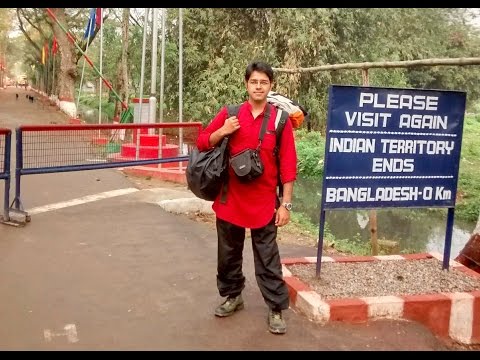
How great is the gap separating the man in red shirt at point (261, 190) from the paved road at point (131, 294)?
1.15 ft

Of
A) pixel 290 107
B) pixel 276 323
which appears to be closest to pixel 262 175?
pixel 276 323

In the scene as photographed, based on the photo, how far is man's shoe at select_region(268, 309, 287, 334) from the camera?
3.45 m

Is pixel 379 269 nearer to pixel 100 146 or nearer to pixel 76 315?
pixel 76 315

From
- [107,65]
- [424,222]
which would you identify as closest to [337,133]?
[424,222]

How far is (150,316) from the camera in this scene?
12.0 feet

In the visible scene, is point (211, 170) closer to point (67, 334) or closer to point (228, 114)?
point (228, 114)

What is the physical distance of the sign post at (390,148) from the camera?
3990 mm

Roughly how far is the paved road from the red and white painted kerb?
3.0 inches

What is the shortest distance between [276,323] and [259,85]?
1.61m

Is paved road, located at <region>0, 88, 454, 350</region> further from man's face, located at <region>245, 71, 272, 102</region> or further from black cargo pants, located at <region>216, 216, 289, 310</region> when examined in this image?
man's face, located at <region>245, 71, 272, 102</region>

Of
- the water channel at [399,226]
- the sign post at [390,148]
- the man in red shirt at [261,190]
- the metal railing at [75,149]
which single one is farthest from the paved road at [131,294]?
the water channel at [399,226]

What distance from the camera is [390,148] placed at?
4125 millimetres

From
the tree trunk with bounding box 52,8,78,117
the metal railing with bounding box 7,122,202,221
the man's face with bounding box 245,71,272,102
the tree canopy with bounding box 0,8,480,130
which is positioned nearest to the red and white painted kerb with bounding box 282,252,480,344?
the man's face with bounding box 245,71,272,102
